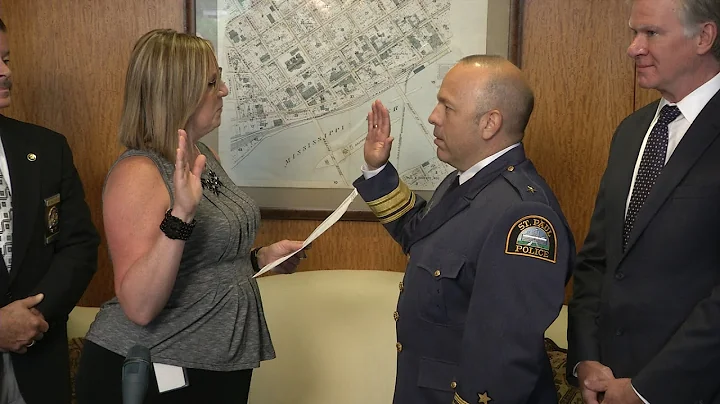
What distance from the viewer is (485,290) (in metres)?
1.68

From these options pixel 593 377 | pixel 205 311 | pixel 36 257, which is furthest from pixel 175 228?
pixel 593 377

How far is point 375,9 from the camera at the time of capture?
2.75 meters

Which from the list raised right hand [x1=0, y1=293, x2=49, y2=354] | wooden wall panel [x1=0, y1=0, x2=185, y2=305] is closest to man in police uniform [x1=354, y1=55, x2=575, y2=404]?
raised right hand [x1=0, y1=293, x2=49, y2=354]

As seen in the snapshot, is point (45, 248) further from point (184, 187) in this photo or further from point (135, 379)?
point (135, 379)

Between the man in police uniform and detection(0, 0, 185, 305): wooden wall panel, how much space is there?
54.3 inches

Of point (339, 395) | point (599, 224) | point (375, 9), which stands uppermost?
point (375, 9)

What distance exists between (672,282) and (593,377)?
1.00 ft

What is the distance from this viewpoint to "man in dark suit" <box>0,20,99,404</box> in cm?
225

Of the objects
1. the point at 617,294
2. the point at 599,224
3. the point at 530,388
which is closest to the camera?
the point at 530,388

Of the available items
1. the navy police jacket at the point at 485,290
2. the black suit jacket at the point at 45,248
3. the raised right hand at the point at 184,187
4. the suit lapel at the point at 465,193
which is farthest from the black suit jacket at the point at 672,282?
the black suit jacket at the point at 45,248

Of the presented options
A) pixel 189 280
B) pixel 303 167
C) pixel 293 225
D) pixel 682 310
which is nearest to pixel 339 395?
pixel 293 225

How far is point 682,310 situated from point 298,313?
1407 millimetres

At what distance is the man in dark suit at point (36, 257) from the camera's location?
2.25m

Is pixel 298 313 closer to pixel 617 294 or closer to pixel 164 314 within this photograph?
pixel 164 314
